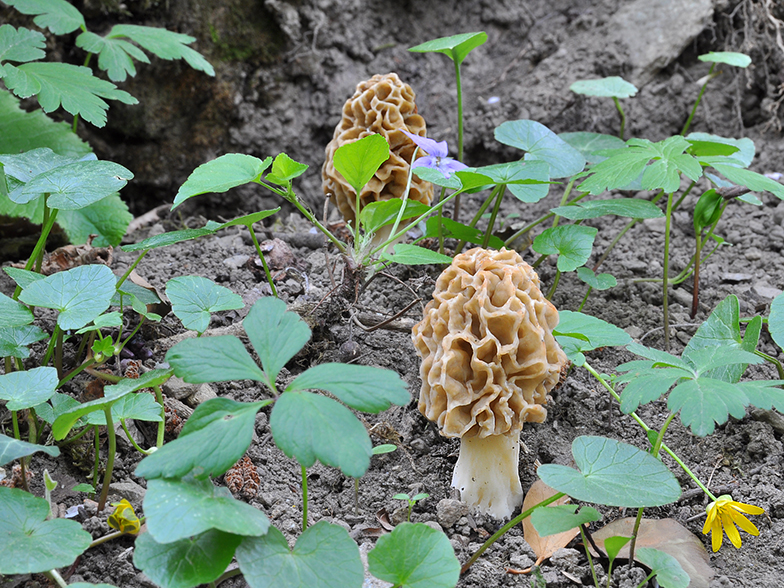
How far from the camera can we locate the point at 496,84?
4.30 m

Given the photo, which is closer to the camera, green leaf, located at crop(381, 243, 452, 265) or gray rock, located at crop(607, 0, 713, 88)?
green leaf, located at crop(381, 243, 452, 265)

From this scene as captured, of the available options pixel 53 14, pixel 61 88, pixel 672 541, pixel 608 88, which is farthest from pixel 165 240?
pixel 608 88

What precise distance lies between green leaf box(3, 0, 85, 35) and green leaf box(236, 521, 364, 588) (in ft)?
7.98

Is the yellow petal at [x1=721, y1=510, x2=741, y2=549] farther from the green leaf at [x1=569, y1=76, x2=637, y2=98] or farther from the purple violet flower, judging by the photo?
the green leaf at [x1=569, y1=76, x2=637, y2=98]

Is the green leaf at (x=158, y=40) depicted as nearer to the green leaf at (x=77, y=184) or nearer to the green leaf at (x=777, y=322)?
the green leaf at (x=77, y=184)

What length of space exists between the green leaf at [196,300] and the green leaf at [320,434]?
1.97 ft

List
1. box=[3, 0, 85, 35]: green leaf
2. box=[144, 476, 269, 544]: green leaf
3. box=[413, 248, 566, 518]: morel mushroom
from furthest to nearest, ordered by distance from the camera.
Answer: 1. box=[3, 0, 85, 35]: green leaf
2. box=[413, 248, 566, 518]: morel mushroom
3. box=[144, 476, 269, 544]: green leaf

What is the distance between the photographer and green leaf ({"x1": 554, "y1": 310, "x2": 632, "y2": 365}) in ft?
6.28

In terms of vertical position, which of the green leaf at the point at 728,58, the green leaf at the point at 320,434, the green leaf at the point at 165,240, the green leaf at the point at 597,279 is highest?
the green leaf at the point at 728,58

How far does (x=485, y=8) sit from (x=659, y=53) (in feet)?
4.12

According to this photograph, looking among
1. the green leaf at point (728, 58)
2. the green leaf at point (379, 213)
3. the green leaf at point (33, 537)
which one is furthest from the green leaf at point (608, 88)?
the green leaf at point (33, 537)

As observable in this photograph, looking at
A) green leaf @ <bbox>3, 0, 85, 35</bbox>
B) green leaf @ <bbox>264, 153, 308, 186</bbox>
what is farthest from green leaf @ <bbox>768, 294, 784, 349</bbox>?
green leaf @ <bbox>3, 0, 85, 35</bbox>

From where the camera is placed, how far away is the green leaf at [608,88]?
3.18m

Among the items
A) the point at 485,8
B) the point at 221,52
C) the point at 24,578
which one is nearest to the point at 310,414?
the point at 24,578
